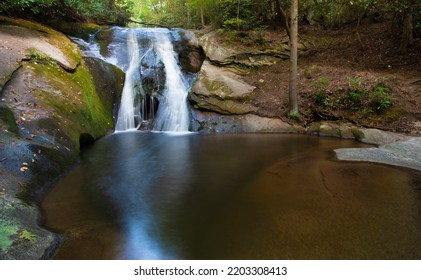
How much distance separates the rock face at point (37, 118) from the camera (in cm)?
423

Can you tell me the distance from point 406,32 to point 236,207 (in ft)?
35.0

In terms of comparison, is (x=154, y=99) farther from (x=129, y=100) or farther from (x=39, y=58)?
(x=39, y=58)

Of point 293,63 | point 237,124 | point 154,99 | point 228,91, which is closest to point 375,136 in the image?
point 293,63

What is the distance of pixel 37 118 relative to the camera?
7277 millimetres

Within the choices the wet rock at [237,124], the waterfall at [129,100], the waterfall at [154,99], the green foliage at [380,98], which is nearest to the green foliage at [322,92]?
the wet rock at [237,124]

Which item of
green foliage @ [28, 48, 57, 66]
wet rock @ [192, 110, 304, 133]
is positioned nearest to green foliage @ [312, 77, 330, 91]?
wet rock @ [192, 110, 304, 133]

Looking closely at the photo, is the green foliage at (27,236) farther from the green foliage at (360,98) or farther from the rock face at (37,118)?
the green foliage at (360,98)

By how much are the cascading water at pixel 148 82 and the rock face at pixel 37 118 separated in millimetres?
839

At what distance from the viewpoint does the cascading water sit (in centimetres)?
1186

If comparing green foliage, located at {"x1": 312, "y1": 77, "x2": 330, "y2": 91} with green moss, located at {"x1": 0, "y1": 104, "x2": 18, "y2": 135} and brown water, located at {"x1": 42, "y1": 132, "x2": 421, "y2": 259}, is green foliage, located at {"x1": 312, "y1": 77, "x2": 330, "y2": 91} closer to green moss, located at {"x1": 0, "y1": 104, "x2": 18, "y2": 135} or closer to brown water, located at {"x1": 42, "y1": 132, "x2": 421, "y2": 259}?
brown water, located at {"x1": 42, "y1": 132, "x2": 421, "y2": 259}

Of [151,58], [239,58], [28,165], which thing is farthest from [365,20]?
[28,165]

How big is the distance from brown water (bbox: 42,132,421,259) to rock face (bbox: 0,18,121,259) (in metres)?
0.40

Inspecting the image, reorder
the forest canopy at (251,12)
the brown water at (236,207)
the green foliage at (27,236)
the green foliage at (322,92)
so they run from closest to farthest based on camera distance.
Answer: the green foliage at (27,236)
the brown water at (236,207)
the green foliage at (322,92)
the forest canopy at (251,12)
